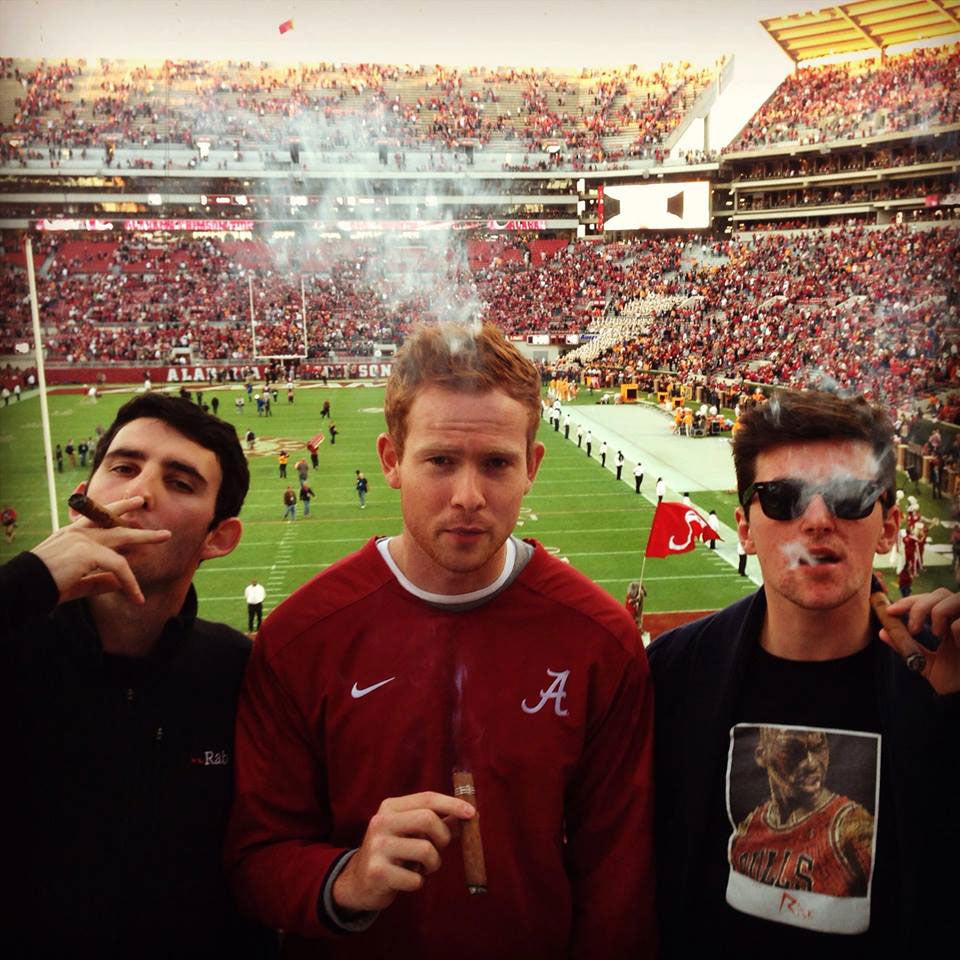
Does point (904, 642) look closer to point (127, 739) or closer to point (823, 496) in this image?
point (823, 496)

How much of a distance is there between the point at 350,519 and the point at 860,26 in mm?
7929

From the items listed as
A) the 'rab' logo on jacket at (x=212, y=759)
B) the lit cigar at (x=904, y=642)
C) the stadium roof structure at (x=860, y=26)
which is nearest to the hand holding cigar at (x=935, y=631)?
the lit cigar at (x=904, y=642)

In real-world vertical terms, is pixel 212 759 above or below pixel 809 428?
below

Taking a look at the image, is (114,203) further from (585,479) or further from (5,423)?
(585,479)

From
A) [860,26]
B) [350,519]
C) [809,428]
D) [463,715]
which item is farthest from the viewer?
[350,519]

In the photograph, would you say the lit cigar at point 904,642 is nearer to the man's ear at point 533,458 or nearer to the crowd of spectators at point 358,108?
the man's ear at point 533,458

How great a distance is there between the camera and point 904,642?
0.99 meters

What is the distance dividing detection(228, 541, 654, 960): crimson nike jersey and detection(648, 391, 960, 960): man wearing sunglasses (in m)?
0.09

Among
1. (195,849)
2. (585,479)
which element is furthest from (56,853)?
(585,479)

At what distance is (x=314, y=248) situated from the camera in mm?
3639

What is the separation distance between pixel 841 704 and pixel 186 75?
2624mm

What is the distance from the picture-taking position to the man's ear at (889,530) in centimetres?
120

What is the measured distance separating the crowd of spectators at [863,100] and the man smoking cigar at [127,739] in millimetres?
1892

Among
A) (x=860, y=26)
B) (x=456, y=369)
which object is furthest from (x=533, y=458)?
(x=860, y=26)
